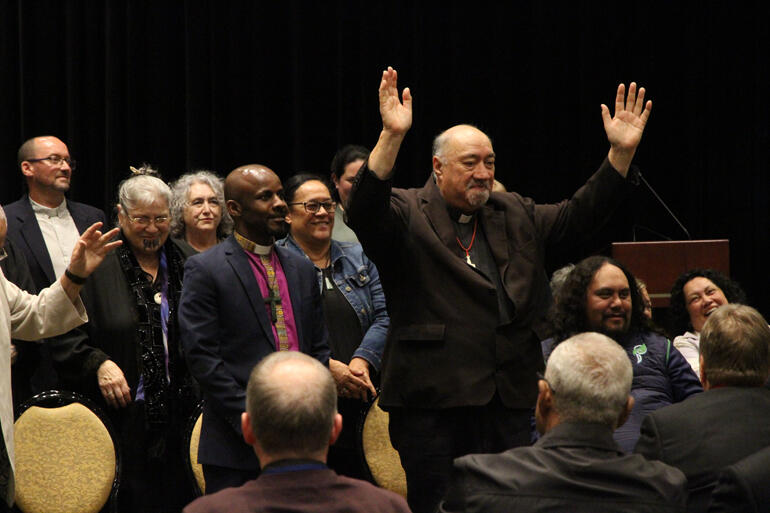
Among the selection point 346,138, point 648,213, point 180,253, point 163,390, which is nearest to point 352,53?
point 346,138

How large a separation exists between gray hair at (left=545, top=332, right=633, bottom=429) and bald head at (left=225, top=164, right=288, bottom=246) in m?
1.34

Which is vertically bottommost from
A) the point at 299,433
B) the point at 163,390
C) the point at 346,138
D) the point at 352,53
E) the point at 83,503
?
the point at 83,503

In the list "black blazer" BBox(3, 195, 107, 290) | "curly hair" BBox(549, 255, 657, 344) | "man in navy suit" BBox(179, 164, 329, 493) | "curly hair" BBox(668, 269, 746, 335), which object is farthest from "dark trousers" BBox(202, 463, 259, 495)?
"curly hair" BBox(668, 269, 746, 335)

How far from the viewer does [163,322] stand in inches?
148

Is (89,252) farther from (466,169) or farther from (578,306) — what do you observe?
(578,306)

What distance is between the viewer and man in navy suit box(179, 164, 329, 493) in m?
2.88

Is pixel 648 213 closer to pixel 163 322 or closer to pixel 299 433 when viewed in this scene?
pixel 163 322

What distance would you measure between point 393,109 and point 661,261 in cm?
248

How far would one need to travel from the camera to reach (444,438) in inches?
116

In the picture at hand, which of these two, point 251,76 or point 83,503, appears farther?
point 251,76

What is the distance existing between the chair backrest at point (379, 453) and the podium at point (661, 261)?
1797 mm

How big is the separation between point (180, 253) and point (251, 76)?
2.27 m

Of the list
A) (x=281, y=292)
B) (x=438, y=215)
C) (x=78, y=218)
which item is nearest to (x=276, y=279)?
(x=281, y=292)

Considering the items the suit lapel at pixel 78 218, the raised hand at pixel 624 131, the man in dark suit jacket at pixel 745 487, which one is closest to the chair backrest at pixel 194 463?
the suit lapel at pixel 78 218
